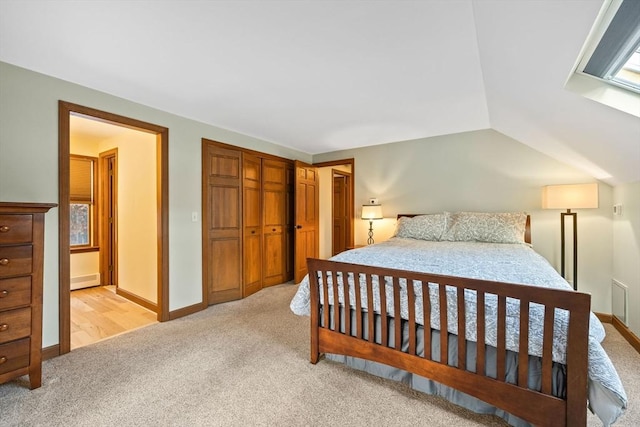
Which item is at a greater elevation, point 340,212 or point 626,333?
point 340,212

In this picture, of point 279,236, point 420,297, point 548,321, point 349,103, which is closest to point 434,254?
point 420,297

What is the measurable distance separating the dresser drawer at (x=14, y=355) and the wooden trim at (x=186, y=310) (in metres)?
1.25

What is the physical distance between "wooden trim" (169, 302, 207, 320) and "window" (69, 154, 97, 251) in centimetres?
252

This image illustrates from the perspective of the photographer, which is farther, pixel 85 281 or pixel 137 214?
pixel 85 281

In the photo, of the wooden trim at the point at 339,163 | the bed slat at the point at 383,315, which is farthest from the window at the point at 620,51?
the wooden trim at the point at 339,163

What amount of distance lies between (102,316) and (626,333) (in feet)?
17.3

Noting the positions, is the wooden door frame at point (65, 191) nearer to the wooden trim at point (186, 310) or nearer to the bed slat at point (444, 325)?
the wooden trim at point (186, 310)

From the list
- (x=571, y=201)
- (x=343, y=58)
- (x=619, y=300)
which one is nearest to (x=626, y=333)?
(x=619, y=300)

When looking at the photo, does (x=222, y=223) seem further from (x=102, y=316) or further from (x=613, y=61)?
(x=613, y=61)

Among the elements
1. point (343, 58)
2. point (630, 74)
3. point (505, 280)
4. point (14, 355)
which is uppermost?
point (343, 58)

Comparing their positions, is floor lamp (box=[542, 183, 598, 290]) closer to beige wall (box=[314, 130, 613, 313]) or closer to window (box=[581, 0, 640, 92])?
beige wall (box=[314, 130, 613, 313])

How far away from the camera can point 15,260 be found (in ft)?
5.60

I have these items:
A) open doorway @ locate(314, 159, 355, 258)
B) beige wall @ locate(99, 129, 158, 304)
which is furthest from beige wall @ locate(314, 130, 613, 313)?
beige wall @ locate(99, 129, 158, 304)

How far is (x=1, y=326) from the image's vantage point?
1657mm
